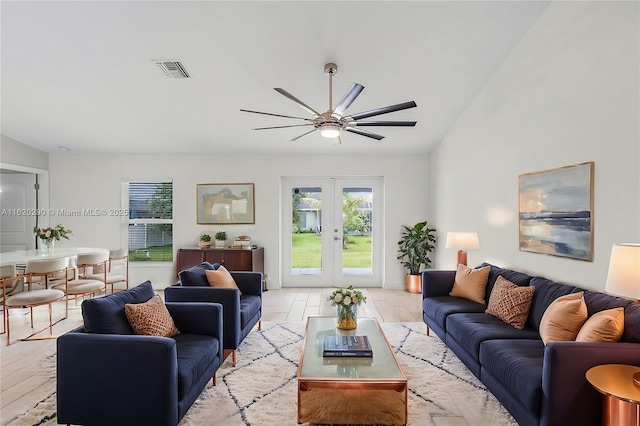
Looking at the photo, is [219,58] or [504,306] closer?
[504,306]

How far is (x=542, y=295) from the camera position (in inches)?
115

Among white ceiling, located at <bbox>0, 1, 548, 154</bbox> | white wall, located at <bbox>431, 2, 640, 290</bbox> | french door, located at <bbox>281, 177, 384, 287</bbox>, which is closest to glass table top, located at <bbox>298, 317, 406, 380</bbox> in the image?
white wall, located at <bbox>431, 2, 640, 290</bbox>

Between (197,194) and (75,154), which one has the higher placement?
(75,154)

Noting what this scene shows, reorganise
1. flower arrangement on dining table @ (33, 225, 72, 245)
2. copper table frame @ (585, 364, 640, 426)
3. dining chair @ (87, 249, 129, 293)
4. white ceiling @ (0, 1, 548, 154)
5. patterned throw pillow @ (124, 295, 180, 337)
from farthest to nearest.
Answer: dining chair @ (87, 249, 129, 293)
flower arrangement on dining table @ (33, 225, 72, 245)
white ceiling @ (0, 1, 548, 154)
patterned throw pillow @ (124, 295, 180, 337)
copper table frame @ (585, 364, 640, 426)

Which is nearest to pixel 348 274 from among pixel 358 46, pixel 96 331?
pixel 358 46

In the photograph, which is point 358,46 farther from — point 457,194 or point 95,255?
point 95,255

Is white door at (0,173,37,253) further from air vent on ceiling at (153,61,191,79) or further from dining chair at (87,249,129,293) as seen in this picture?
air vent on ceiling at (153,61,191,79)

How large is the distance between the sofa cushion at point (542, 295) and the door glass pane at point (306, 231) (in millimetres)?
4122

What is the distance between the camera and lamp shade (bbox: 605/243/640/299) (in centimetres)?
189

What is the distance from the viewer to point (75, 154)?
6586 millimetres

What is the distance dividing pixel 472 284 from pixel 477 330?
3.25ft

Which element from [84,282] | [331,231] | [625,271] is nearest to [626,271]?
[625,271]

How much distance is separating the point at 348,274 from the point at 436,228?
181 cm

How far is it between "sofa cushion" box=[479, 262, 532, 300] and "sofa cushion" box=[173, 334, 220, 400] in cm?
270
